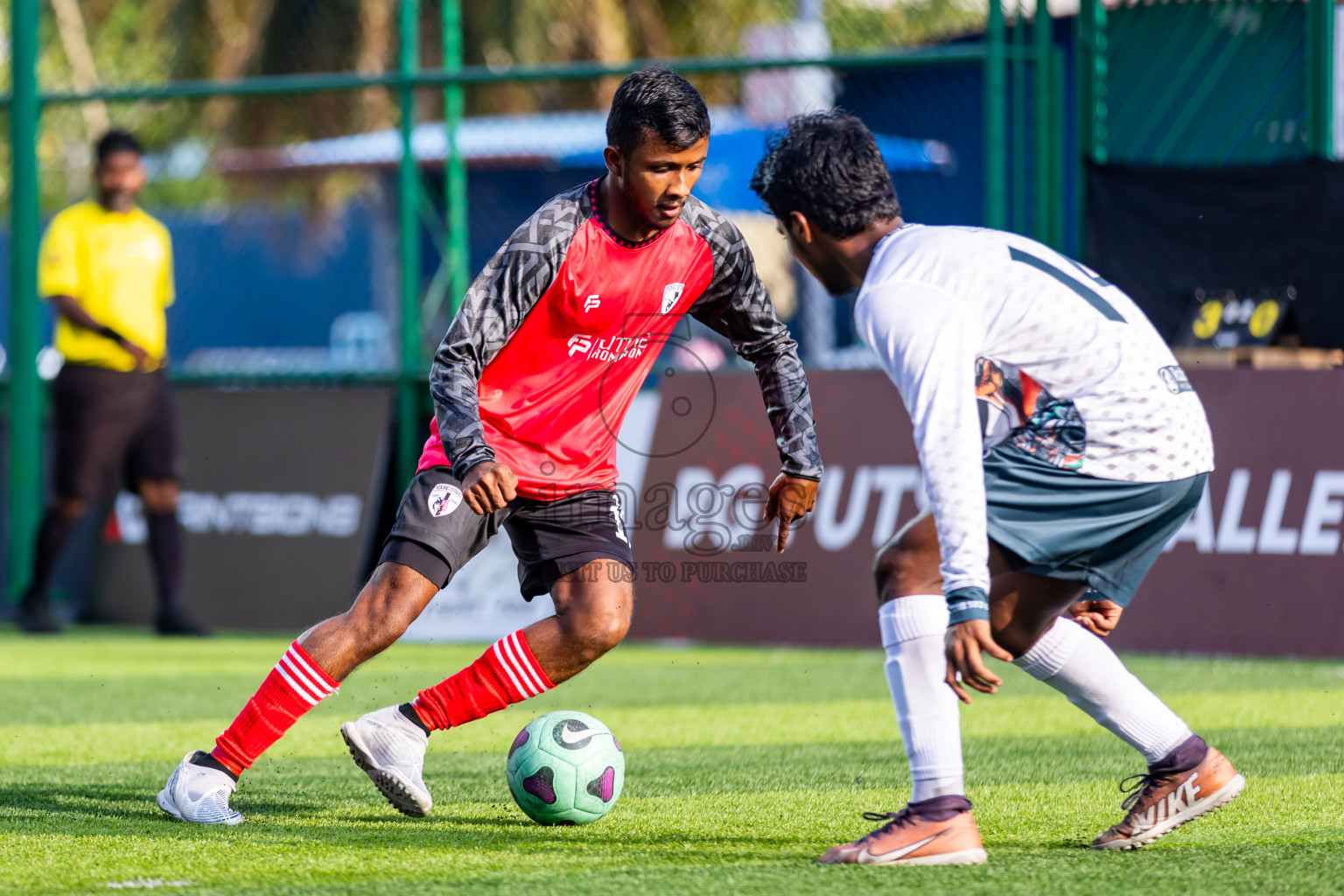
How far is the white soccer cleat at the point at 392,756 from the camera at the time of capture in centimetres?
441

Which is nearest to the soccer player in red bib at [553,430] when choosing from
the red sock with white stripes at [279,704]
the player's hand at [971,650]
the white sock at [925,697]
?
the red sock with white stripes at [279,704]

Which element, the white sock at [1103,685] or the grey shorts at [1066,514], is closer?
the grey shorts at [1066,514]

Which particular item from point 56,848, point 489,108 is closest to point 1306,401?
point 56,848

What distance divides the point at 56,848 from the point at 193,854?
37cm

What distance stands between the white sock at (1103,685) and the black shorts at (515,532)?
49.1 inches

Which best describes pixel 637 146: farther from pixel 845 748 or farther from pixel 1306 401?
pixel 1306 401

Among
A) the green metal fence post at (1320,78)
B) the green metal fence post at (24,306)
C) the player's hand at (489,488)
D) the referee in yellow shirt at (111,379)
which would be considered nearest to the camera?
the player's hand at (489,488)

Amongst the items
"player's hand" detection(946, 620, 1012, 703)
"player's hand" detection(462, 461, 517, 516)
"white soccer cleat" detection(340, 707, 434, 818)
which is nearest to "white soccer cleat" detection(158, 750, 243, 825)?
"white soccer cleat" detection(340, 707, 434, 818)

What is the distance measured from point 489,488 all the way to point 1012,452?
121 centimetres

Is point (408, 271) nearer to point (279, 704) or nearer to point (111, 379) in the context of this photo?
point (111, 379)

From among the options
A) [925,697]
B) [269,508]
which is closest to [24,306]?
[269,508]

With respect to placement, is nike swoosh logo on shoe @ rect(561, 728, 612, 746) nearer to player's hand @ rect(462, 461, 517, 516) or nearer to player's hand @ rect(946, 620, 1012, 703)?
player's hand @ rect(462, 461, 517, 516)

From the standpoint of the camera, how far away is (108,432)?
9.37 meters

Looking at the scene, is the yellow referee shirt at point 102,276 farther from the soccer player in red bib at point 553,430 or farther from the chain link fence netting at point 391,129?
the soccer player in red bib at point 553,430
